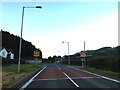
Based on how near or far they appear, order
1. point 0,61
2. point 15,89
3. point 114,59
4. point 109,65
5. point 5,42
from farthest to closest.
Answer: point 5,42 → point 0,61 → point 109,65 → point 114,59 → point 15,89

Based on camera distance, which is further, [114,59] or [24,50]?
[24,50]

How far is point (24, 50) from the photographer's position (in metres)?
99.9

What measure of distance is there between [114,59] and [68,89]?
1310 centimetres

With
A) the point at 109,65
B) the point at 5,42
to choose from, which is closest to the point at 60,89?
the point at 109,65

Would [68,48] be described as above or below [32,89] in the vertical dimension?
above

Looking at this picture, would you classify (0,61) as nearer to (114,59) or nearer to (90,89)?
(114,59)

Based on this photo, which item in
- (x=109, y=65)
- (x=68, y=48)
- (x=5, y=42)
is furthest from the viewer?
(x=5, y=42)

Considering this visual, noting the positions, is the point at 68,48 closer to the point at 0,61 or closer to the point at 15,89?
the point at 0,61

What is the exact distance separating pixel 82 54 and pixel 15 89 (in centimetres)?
2244

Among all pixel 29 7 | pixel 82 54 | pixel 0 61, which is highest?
pixel 29 7

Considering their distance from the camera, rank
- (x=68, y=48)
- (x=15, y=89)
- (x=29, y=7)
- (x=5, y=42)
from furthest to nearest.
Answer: (x=5, y=42)
(x=68, y=48)
(x=29, y=7)
(x=15, y=89)

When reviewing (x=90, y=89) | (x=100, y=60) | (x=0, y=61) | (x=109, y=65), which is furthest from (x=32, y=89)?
(x=0, y=61)

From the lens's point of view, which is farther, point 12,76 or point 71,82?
point 12,76

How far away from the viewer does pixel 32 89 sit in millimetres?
7086
